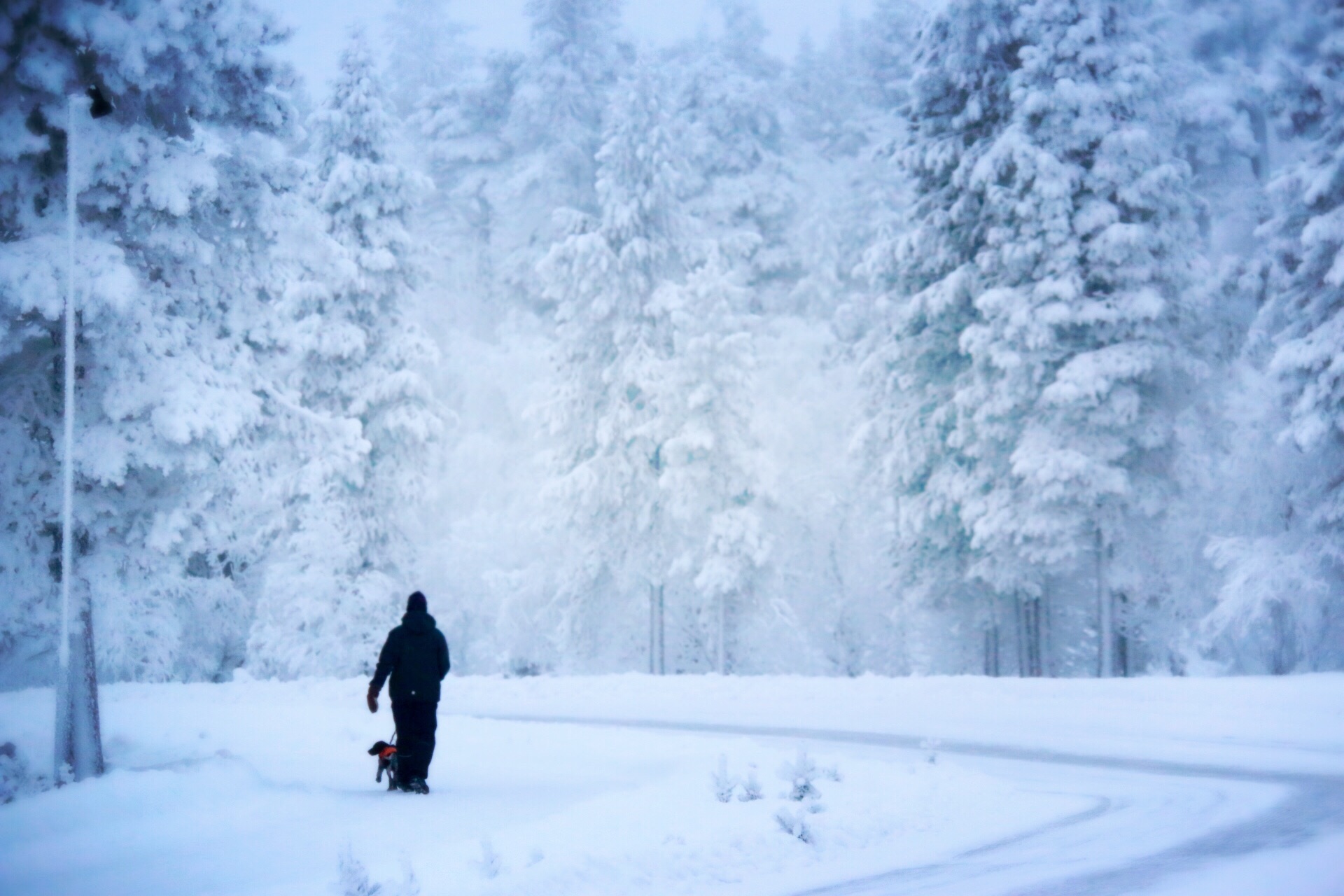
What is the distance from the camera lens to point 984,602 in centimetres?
2444

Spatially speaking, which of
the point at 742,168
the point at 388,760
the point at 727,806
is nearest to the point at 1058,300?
the point at 727,806

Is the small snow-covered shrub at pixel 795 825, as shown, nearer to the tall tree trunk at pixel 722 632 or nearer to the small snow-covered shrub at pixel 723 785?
the small snow-covered shrub at pixel 723 785

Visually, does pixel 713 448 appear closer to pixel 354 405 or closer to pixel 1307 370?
pixel 354 405

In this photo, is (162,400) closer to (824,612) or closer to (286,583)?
(286,583)

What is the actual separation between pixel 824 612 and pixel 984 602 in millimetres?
10039

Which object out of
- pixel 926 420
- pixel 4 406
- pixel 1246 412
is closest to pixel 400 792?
pixel 4 406

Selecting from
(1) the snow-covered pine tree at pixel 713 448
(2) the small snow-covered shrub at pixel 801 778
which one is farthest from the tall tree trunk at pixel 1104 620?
(2) the small snow-covered shrub at pixel 801 778

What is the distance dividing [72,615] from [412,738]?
161 inches

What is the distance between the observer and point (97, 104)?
1075 cm

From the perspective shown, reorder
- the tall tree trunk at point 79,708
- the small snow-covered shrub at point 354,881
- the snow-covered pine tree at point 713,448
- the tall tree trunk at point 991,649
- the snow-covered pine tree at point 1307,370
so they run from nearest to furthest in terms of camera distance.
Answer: the small snow-covered shrub at point 354,881 < the tall tree trunk at point 79,708 < the snow-covered pine tree at point 1307,370 < the tall tree trunk at point 991,649 < the snow-covered pine tree at point 713,448

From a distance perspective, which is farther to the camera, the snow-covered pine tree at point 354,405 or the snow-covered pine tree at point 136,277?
the snow-covered pine tree at point 354,405

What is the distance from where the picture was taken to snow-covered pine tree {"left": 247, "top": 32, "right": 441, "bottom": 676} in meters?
26.3

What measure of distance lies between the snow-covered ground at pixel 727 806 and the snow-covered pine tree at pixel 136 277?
2.73 meters

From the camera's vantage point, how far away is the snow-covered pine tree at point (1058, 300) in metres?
20.8
